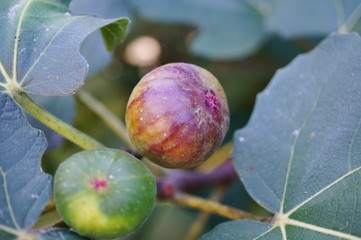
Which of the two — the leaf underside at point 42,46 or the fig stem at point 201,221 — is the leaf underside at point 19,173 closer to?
the leaf underside at point 42,46

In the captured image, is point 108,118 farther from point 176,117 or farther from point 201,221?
point 176,117

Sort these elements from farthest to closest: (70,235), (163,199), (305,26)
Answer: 1. (305,26)
2. (163,199)
3. (70,235)

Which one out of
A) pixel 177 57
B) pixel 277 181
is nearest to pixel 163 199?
pixel 277 181

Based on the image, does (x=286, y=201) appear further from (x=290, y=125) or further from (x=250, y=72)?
(x=250, y=72)

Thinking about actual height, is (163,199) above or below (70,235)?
below

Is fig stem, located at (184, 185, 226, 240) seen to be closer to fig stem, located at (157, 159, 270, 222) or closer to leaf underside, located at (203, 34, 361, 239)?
fig stem, located at (157, 159, 270, 222)

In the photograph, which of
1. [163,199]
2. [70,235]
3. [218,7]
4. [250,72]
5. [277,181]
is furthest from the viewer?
[250,72]

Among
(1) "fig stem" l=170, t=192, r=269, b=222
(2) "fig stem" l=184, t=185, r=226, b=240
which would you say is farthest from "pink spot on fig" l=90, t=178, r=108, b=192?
(2) "fig stem" l=184, t=185, r=226, b=240
